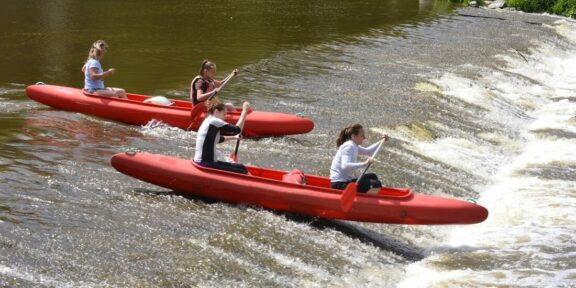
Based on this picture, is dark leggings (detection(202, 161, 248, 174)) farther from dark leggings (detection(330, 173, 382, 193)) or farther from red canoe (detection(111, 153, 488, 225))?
dark leggings (detection(330, 173, 382, 193))

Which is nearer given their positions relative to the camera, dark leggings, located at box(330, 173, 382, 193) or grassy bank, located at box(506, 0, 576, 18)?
dark leggings, located at box(330, 173, 382, 193)

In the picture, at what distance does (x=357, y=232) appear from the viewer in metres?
10.6

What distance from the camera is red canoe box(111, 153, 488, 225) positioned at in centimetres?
1005

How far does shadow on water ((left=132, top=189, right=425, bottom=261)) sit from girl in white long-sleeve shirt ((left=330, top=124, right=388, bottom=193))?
0.53 metres

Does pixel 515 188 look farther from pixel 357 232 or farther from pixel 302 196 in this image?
pixel 302 196

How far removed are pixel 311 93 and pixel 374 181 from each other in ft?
28.1

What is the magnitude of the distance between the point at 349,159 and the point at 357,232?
1068mm

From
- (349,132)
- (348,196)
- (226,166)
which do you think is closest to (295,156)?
(226,166)

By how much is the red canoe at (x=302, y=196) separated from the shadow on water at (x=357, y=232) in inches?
5.7

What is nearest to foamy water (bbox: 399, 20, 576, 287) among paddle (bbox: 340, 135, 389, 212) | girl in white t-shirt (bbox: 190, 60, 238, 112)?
paddle (bbox: 340, 135, 389, 212)

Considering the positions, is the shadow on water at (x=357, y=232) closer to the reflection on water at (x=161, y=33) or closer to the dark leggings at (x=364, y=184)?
the dark leggings at (x=364, y=184)

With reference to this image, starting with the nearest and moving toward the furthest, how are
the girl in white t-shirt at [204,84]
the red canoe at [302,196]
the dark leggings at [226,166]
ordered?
1. the red canoe at [302,196]
2. the dark leggings at [226,166]
3. the girl in white t-shirt at [204,84]

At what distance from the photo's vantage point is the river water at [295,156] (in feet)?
29.3

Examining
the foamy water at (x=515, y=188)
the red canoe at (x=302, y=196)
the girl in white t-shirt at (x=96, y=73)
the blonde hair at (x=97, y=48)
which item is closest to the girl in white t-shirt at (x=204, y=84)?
the girl in white t-shirt at (x=96, y=73)
